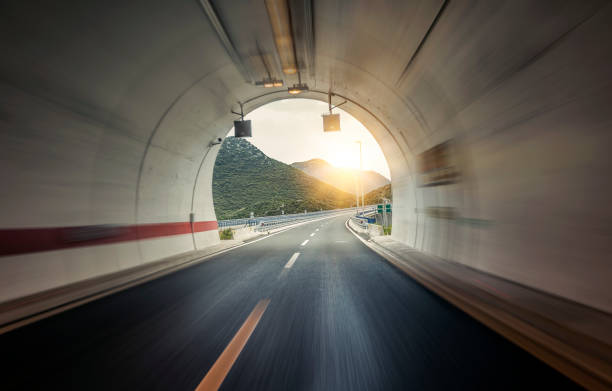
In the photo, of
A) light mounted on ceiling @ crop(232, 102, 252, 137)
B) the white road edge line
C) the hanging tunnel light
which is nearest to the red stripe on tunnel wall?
Result: the white road edge line

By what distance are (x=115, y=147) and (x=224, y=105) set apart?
4.44m

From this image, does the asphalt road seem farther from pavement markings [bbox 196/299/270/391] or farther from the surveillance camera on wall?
the surveillance camera on wall

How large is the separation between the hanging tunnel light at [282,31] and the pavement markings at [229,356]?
19.8 feet

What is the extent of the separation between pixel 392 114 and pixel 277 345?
8.27 m

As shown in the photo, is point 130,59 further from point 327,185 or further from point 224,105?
point 327,185

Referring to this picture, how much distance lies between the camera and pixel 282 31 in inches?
259

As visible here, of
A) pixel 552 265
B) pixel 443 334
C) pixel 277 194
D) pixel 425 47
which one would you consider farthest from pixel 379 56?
pixel 277 194

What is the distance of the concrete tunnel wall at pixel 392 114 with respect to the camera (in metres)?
3.48

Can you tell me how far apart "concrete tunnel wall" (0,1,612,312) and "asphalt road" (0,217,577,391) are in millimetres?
1885

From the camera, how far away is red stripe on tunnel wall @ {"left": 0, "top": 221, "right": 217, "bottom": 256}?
474 cm

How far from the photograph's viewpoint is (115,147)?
22.0 ft

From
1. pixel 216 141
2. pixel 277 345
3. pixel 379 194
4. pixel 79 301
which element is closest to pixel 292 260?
pixel 79 301

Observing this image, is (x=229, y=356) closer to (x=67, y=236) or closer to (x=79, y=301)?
(x=79, y=301)

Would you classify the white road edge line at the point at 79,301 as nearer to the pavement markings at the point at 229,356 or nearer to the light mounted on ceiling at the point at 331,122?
the pavement markings at the point at 229,356
